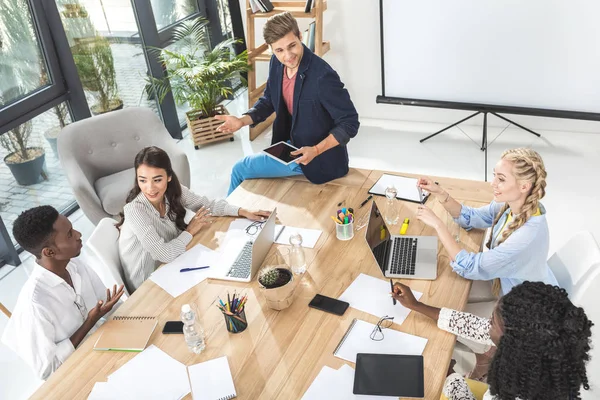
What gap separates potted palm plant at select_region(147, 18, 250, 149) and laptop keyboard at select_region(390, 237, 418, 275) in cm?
300

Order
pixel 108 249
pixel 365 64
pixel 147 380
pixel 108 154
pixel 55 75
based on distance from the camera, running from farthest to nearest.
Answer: pixel 365 64
pixel 55 75
pixel 108 154
pixel 108 249
pixel 147 380

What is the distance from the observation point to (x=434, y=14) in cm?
447

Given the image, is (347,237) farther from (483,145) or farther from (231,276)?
(483,145)

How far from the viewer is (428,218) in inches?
93.4

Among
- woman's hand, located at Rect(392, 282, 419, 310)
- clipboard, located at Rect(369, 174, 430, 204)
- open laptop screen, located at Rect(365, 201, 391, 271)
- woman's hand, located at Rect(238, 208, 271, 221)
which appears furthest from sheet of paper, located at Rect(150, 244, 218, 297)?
clipboard, located at Rect(369, 174, 430, 204)

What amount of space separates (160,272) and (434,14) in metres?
3.33

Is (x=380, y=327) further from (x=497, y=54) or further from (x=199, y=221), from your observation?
(x=497, y=54)

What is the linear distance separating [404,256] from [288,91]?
52.3 inches

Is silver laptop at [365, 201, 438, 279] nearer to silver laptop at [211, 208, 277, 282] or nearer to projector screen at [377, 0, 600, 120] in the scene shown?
silver laptop at [211, 208, 277, 282]

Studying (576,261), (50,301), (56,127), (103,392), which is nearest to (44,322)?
(50,301)

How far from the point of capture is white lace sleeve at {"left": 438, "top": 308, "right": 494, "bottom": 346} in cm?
194

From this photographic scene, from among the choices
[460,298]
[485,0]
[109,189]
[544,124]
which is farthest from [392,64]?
[460,298]

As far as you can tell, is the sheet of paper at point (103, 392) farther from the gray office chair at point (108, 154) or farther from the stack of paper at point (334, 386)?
the gray office chair at point (108, 154)

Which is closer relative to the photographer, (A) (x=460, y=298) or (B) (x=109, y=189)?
(A) (x=460, y=298)
